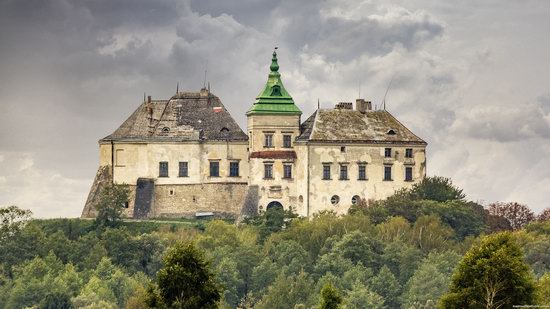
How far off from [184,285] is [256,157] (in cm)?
5951

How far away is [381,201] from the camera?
143 meters

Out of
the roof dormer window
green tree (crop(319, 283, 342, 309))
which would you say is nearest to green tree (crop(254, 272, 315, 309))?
the roof dormer window

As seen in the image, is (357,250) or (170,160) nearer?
(357,250)

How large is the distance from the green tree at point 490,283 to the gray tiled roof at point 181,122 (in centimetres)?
5786

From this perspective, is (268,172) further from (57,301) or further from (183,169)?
(57,301)

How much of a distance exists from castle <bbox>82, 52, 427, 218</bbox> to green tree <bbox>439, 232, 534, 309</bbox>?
5365 cm

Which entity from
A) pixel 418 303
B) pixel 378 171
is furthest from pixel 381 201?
pixel 418 303

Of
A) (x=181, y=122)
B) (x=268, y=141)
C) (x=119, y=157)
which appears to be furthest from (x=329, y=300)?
(x=181, y=122)

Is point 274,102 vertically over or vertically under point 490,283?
over

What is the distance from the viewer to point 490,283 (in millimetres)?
86875

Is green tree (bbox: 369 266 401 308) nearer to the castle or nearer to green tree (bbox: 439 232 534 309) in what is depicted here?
the castle

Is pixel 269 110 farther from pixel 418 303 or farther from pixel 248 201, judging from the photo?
pixel 418 303

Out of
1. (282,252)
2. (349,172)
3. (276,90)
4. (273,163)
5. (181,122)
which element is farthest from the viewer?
(181,122)

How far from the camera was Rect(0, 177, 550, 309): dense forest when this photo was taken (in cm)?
13138
